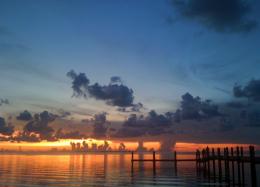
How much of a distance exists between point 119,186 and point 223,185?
11.4 meters

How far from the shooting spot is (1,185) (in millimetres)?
34656

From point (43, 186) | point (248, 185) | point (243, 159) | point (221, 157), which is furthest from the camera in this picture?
point (221, 157)

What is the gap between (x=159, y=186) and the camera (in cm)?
3381

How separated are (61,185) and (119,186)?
240 inches

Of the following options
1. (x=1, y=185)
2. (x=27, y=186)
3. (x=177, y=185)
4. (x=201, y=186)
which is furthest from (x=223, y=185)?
(x=1, y=185)

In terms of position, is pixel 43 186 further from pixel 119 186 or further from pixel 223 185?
pixel 223 185

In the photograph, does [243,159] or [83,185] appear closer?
[243,159]

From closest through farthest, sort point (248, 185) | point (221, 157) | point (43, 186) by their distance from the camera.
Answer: point (43, 186) → point (248, 185) → point (221, 157)

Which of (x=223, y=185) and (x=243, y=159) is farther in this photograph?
(x=223, y=185)

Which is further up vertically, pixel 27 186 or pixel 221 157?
pixel 221 157

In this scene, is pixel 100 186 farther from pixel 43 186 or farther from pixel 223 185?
pixel 223 185

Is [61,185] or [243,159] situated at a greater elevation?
[243,159]

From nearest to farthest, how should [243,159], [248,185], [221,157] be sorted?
[243,159]
[248,185]
[221,157]

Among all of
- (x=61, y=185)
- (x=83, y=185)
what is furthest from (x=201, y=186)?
(x=61, y=185)
